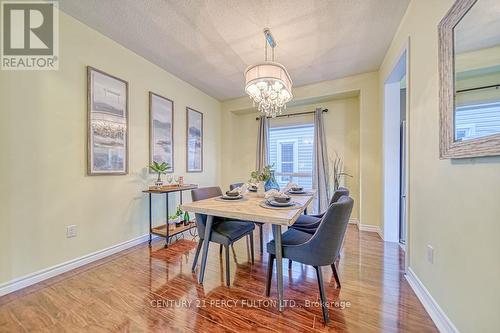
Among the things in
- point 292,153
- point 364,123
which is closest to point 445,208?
point 364,123

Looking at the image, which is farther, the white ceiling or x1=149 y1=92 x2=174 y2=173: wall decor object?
x1=149 y1=92 x2=174 y2=173: wall decor object

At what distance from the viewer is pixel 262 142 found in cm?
452

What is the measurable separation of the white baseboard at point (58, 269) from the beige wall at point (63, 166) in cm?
5

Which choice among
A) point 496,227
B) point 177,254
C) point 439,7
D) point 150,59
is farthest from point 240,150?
point 496,227

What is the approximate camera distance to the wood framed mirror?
97 centimetres

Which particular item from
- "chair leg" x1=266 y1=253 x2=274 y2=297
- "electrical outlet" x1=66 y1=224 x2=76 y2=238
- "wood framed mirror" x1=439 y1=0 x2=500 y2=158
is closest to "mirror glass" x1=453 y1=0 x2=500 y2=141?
"wood framed mirror" x1=439 y1=0 x2=500 y2=158

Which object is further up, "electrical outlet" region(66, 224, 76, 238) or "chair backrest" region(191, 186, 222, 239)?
"chair backrest" region(191, 186, 222, 239)

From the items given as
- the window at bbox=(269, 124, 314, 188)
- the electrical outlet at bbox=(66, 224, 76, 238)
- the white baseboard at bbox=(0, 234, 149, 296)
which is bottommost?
the white baseboard at bbox=(0, 234, 149, 296)

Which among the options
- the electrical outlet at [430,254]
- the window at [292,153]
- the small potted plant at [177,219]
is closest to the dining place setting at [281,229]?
the electrical outlet at [430,254]

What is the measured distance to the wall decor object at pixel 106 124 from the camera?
229 cm

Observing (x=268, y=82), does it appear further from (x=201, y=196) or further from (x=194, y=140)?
(x=194, y=140)

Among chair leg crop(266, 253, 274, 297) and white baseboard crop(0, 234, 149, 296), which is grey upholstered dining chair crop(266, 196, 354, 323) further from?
white baseboard crop(0, 234, 149, 296)

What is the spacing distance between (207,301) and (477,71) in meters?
2.34

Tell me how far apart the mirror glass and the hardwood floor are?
137 centimetres
